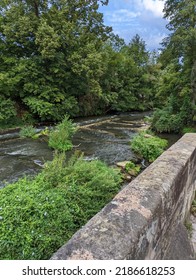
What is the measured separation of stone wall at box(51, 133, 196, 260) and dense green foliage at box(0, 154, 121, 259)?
1178mm

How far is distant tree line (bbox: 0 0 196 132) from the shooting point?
412 inches

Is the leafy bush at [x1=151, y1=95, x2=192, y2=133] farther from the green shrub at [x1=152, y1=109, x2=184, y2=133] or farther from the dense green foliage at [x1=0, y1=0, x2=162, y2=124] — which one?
the dense green foliage at [x1=0, y1=0, x2=162, y2=124]

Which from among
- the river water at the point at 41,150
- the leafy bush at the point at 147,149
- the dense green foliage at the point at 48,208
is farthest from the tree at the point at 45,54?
A: the dense green foliage at the point at 48,208

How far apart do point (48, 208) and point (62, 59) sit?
11.0m

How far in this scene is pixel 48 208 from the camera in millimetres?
2648

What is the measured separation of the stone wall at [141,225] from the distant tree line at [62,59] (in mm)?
9030

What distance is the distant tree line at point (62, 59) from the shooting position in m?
10.5

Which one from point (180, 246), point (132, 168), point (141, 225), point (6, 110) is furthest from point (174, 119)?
point (141, 225)

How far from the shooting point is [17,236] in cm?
229

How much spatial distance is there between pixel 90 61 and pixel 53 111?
11.8 ft

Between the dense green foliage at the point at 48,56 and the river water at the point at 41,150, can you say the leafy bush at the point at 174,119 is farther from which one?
the dense green foliage at the point at 48,56

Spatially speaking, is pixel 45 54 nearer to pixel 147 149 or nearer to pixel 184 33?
pixel 184 33
